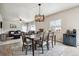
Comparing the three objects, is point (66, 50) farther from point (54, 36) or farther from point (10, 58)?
point (10, 58)

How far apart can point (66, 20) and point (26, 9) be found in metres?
1.08

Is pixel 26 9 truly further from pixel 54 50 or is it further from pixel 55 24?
pixel 54 50

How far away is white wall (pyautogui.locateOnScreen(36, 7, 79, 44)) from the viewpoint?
224 centimetres

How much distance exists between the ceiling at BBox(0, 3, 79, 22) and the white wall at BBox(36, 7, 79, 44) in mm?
121

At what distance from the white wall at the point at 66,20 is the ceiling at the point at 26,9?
121 millimetres

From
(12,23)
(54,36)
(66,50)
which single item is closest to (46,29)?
(54,36)

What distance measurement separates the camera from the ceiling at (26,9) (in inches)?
84.4

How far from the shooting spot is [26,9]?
2246 millimetres

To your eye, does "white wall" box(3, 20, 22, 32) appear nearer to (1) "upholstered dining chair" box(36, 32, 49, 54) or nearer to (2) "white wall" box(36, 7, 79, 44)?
(2) "white wall" box(36, 7, 79, 44)

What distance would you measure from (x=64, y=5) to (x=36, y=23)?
84 cm

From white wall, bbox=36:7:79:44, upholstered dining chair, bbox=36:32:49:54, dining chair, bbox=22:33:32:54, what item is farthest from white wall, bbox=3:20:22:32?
upholstered dining chair, bbox=36:32:49:54

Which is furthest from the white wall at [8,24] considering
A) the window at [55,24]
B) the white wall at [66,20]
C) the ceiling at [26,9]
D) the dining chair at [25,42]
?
the window at [55,24]

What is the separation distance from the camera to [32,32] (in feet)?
7.71

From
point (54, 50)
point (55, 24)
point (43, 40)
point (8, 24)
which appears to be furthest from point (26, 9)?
point (54, 50)
